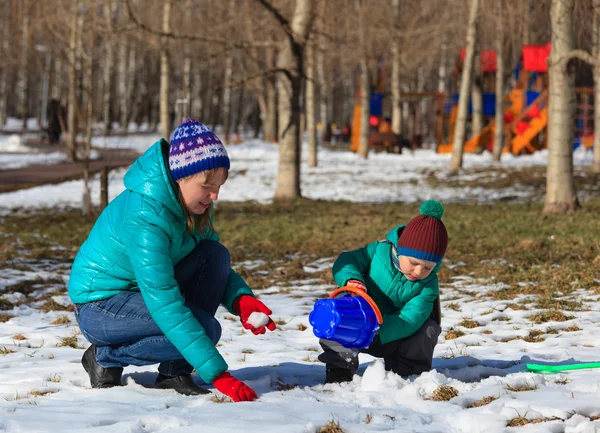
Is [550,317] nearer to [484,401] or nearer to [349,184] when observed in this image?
[484,401]

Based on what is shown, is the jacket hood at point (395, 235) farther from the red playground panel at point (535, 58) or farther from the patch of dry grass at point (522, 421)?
the red playground panel at point (535, 58)

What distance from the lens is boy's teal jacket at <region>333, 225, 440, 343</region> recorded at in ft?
12.8

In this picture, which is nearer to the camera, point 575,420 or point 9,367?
point 575,420

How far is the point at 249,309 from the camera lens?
3.67 metres

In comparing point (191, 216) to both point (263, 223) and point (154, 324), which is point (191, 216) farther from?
point (263, 223)

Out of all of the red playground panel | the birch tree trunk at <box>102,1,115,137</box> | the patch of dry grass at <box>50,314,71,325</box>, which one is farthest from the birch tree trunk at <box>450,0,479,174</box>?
the patch of dry grass at <box>50,314,71,325</box>

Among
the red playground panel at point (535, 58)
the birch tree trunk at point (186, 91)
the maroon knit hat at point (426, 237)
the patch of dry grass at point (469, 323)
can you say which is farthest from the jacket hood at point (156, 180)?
the red playground panel at point (535, 58)

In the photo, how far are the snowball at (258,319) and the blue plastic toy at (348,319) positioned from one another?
1.05 feet

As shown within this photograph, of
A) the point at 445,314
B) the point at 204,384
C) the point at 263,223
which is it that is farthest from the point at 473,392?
the point at 263,223

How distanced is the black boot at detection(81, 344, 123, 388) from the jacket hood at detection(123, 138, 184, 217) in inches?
33.3

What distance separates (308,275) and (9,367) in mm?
3898

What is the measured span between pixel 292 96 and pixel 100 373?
1093 cm

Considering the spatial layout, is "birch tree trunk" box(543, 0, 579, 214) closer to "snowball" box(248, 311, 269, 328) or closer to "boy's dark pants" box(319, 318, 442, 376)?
"boy's dark pants" box(319, 318, 442, 376)

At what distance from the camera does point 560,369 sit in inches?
156
